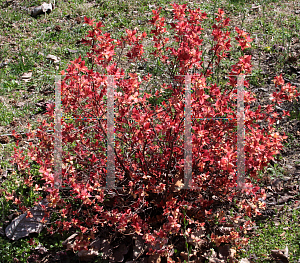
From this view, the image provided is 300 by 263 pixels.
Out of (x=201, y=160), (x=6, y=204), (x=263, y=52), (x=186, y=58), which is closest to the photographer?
(x=186, y=58)

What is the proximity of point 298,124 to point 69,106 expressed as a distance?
306 centimetres

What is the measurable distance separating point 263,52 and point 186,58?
140 inches

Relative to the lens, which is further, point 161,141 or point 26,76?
point 26,76

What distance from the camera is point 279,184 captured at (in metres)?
3.74

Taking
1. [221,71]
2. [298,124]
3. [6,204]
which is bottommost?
[6,204]

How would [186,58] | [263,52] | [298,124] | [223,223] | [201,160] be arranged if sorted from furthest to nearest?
[263,52] < [298,124] < [223,223] < [201,160] < [186,58]

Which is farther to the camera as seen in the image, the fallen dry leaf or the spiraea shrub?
the fallen dry leaf

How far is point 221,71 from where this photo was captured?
518 cm

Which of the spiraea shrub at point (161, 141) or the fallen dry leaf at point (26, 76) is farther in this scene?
the fallen dry leaf at point (26, 76)

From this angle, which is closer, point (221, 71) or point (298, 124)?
point (298, 124)

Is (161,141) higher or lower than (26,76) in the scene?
higher

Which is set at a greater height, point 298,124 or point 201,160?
point 201,160

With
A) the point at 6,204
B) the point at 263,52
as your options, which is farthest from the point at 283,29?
the point at 6,204

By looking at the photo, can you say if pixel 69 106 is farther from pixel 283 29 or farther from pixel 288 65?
pixel 283 29
